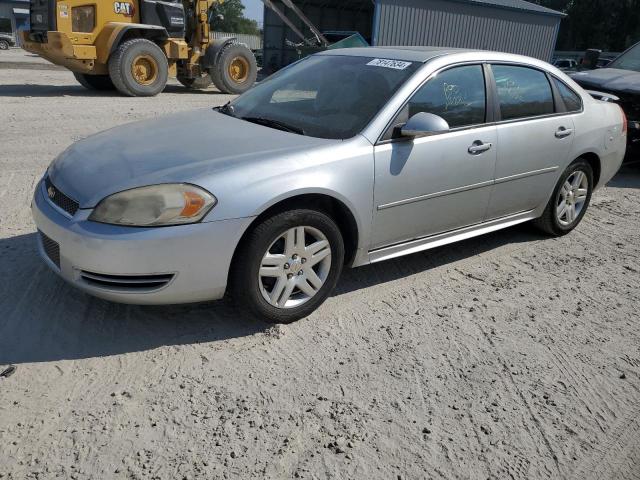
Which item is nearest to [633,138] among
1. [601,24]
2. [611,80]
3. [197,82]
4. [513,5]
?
[611,80]

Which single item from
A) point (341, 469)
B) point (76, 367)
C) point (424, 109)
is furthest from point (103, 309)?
point (424, 109)

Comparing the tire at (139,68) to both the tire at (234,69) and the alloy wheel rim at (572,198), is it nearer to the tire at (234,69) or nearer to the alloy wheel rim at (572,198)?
the tire at (234,69)

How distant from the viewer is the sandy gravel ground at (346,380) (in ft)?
7.70

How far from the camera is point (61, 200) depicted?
314 cm

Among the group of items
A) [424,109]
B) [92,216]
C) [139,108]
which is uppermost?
[424,109]

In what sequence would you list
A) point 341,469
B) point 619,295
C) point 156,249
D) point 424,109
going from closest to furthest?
point 341,469 < point 156,249 < point 424,109 < point 619,295

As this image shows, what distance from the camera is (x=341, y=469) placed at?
2.30 m

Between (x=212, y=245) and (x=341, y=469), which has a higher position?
(x=212, y=245)

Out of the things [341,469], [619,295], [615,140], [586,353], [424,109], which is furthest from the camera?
[615,140]

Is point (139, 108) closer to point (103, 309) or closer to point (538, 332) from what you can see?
point (103, 309)

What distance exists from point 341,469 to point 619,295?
8.83 feet

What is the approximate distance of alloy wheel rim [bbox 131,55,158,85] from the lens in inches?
505

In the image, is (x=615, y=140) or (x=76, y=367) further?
(x=615, y=140)

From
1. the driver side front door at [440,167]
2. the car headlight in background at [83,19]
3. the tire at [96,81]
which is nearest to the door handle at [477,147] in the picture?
the driver side front door at [440,167]
